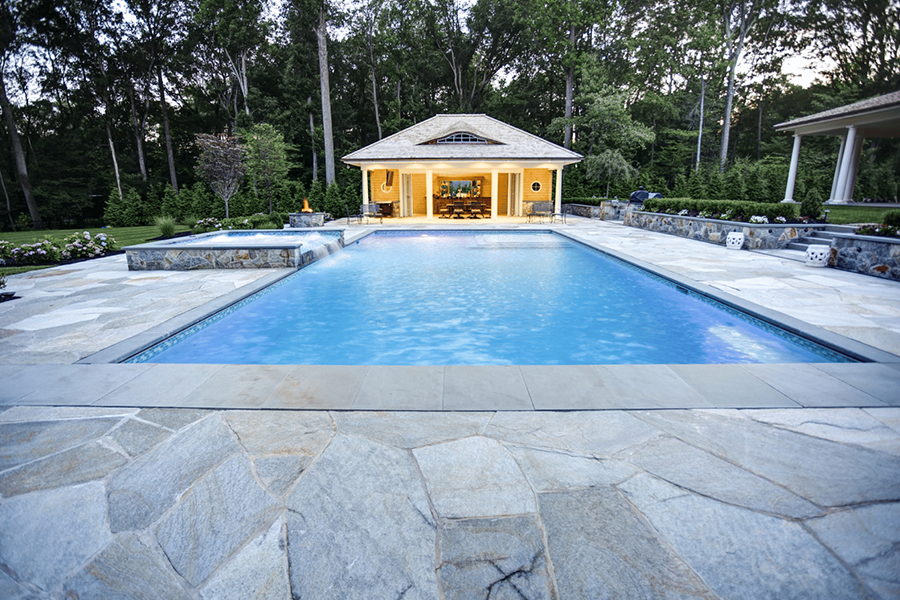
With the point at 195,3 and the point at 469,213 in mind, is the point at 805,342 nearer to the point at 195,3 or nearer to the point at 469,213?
the point at 469,213

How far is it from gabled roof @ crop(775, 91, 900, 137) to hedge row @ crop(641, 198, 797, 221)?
19.3 ft

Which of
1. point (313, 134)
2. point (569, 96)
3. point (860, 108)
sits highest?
point (569, 96)

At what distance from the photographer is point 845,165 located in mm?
16078

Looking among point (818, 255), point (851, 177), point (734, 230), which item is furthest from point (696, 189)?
point (818, 255)

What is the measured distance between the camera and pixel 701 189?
1678cm

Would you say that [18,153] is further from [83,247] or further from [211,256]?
[211,256]

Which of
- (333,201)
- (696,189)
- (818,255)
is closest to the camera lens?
(818,255)

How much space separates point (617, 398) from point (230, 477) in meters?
2.43

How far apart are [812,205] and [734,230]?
5.72 feet

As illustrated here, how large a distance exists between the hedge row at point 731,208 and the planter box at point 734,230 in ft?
1.07

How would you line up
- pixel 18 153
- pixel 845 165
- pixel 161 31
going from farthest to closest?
1. pixel 161 31
2. pixel 18 153
3. pixel 845 165

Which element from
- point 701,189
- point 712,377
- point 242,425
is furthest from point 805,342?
point 701,189

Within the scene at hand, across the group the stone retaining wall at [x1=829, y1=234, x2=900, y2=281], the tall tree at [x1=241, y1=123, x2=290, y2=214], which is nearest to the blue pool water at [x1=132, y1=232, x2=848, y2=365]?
the stone retaining wall at [x1=829, y1=234, x2=900, y2=281]

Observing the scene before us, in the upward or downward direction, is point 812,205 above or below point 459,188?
below
